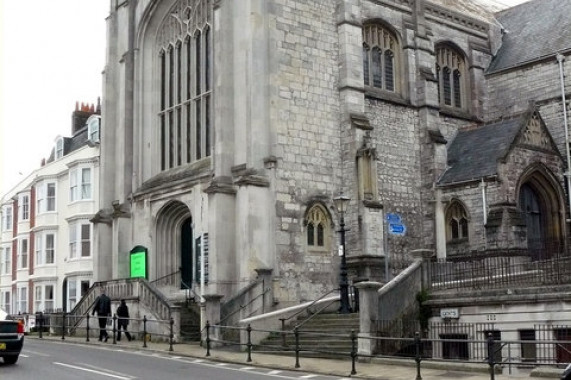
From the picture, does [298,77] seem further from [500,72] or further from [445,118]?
[500,72]

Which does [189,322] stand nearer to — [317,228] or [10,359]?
[317,228]

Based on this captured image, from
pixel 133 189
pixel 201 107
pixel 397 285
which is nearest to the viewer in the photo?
pixel 397 285

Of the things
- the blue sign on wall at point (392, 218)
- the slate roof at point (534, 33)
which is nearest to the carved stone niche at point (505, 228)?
the blue sign on wall at point (392, 218)

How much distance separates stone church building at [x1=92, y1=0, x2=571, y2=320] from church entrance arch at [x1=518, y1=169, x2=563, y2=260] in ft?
0.19

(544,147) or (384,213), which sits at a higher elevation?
(544,147)

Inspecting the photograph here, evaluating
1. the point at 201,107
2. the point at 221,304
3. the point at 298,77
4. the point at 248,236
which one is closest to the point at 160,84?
the point at 201,107

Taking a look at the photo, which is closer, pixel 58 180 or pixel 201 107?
pixel 201 107

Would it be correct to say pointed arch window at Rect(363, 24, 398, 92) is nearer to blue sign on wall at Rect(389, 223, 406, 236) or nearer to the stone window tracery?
blue sign on wall at Rect(389, 223, 406, 236)

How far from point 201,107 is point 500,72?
46.1 ft

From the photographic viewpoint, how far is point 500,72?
121 ft

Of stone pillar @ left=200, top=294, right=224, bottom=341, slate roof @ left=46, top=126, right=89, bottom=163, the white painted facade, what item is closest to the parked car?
stone pillar @ left=200, top=294, right=224, bottom=341

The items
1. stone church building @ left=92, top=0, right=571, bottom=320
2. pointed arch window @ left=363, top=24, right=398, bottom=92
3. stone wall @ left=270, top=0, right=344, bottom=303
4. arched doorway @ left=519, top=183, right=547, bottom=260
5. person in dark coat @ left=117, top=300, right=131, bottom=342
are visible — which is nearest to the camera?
person in dark coat @ left=117, top=300, right=131, bottom=342

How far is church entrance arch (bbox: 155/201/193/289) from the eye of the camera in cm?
3278

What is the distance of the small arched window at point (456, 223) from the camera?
31.3 metres
